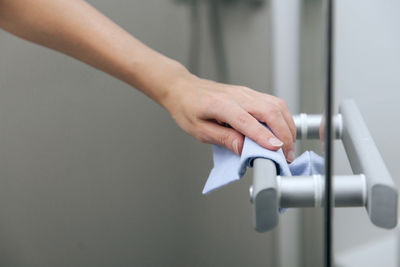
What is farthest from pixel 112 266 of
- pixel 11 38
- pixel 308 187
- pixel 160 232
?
pixel 308 187

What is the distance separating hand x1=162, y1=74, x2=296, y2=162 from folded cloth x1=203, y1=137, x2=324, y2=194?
12 millimetres

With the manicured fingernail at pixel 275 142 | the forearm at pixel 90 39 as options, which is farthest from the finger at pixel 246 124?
the forearm at pixel 90 39

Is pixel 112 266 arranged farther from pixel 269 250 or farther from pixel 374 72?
pixel 374 72

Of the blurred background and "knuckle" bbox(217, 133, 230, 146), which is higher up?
the blurred background

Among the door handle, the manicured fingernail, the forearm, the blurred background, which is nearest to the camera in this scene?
the door handle

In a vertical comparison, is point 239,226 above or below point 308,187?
above

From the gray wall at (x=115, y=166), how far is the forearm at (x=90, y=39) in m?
0.24

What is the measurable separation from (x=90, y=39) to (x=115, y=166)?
13.6 inches

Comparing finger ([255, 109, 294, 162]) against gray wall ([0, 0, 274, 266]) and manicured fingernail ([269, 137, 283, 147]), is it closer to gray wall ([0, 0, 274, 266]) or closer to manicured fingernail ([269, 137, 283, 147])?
manicured fingernail ([269, 137, 283, 147])

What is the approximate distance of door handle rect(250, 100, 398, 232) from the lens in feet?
0.85

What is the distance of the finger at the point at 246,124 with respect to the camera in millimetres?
386

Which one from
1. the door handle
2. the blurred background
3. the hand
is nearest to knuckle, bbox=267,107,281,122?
the hand

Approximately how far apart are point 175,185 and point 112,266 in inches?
8.1

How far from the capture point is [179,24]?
790 millimetres
